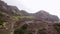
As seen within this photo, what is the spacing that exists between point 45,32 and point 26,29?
3.50 m

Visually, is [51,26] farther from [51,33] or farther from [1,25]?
[1,25]

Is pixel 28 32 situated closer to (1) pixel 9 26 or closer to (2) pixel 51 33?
(2) pixel 51 33

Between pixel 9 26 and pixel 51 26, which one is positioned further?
pixel 9 26

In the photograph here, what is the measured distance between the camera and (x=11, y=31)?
111 feet

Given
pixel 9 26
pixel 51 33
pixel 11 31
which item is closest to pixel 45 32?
pixel 51 33

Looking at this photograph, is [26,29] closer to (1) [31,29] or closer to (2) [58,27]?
(1) [31,29]

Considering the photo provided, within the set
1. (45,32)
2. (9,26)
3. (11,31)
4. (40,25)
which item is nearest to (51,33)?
(45,32)

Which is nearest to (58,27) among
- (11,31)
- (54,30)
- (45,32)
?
(54,30)

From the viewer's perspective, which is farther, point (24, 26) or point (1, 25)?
point (1, 25)

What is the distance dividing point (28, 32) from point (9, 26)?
265 inches

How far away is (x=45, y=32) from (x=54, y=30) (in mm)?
2112

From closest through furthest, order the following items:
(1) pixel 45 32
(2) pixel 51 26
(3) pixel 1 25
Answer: (1) pixel 45 32
(2) pixel 51 26
(3) pixel 1 25

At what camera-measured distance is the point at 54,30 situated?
33375 millimetres

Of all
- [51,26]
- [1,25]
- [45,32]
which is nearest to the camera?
[45,32]
